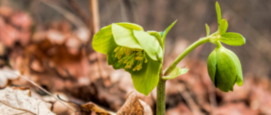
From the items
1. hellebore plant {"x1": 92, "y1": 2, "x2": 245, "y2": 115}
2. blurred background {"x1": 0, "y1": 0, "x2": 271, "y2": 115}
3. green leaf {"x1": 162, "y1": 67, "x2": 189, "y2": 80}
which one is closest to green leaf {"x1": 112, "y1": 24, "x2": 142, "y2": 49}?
hellebore plant {"x1": 92, "y1": 2, "x2": 245, "y2": 115}

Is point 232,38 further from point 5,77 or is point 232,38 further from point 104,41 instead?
point 5,77

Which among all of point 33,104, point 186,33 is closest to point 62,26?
point 33,104

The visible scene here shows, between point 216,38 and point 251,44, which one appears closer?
point 216,38

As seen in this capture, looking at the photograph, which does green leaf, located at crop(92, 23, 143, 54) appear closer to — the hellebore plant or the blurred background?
the hellebore plant

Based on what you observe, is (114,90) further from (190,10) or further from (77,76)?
(190,10)

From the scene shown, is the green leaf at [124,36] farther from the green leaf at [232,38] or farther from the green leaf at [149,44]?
the green leaf at [232,38]

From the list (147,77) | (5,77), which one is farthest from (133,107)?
(5,77)
